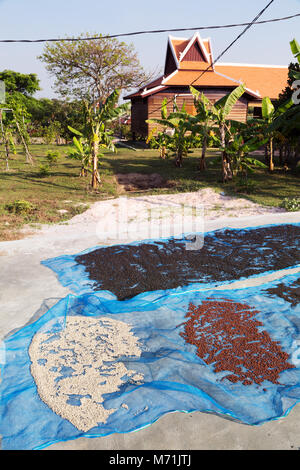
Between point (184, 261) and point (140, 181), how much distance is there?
359 inches

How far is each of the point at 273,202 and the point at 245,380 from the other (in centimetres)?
849

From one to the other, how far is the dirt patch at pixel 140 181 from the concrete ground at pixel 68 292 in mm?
5552

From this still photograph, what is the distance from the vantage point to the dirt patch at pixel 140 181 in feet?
46.9

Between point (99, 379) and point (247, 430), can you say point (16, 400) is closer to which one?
point (99, 379)

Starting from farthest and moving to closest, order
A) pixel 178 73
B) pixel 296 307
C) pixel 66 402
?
pixel 178 73 → pixel 296 307 → pixel 66 402

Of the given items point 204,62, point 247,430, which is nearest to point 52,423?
point 247,430

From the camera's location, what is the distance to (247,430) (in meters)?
2.84

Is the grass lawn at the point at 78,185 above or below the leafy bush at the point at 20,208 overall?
above

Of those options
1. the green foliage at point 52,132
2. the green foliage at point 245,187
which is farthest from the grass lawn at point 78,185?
the green foliage at point 52,132

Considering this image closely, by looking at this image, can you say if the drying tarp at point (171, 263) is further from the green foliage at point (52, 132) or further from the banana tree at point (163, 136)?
the green foliage at point (52, 132)

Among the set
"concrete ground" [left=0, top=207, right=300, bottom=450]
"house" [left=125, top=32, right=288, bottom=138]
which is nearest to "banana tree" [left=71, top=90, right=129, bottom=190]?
"concrete ground" [left=0, top=207, right=300, bottom=450]

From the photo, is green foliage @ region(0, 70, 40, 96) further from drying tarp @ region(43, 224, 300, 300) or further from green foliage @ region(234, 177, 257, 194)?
drying tarp @ region(43, 224, 300, 300)

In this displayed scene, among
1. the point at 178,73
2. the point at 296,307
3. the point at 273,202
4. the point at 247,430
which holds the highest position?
the point at 178,73

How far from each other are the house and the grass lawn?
609 centimetres
